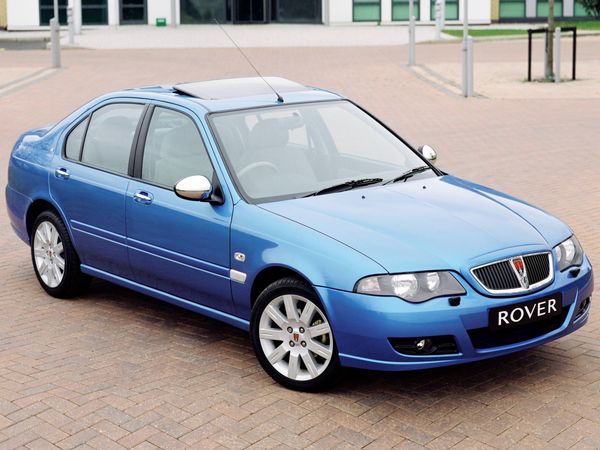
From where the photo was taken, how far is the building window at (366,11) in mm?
49938

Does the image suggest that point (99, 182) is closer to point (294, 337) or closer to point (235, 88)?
point (235, 88)

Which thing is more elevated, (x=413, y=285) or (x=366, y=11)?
(x=366, y=11)

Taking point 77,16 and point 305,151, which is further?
point 77,16

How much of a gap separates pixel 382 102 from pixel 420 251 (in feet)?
49.4

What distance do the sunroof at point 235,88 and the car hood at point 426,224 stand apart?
3.69 ft

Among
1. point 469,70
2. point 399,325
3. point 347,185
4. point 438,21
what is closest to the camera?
point 399,325

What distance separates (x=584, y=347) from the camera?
642cm

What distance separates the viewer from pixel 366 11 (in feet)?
164

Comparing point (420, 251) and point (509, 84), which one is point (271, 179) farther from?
point (509, 84)

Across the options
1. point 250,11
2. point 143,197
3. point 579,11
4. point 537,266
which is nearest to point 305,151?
point 143,197

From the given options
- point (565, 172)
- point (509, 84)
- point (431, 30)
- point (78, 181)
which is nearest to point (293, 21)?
point (431, 30)

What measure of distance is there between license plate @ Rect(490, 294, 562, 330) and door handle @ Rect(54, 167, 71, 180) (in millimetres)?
3331

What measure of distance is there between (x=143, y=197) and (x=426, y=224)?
1.85 meters

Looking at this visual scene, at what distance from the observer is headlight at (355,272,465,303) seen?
17.7 ft
